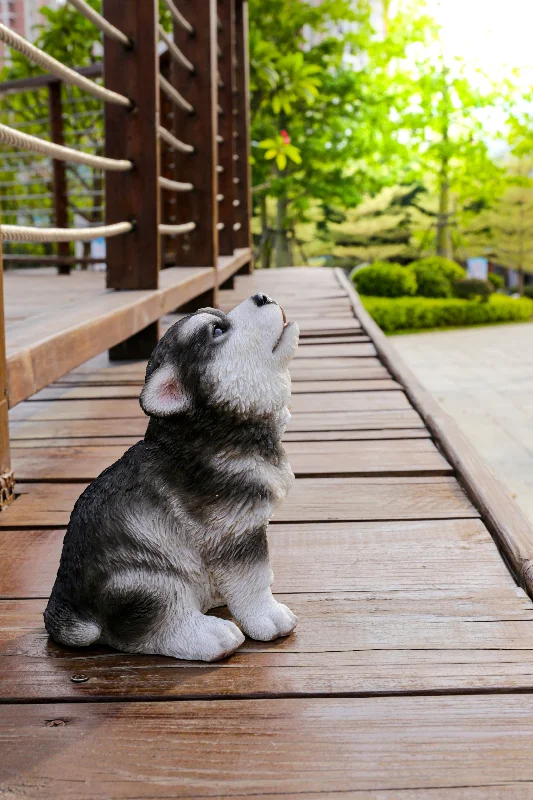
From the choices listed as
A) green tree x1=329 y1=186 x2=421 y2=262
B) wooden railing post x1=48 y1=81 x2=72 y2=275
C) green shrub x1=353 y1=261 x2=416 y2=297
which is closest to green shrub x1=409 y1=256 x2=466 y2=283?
green shrub x1=353 y1=261 x2=416 y2=297

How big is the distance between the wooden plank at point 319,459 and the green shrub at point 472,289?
1206 cm

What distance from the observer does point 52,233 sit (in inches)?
83.3

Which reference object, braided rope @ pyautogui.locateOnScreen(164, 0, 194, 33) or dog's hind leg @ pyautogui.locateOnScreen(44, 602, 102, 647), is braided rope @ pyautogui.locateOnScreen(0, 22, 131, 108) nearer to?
braided rope @ pyautogui.locateOnScreen(164, 0, 194, 33)

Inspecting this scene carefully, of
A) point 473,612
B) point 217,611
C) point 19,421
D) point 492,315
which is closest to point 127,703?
point 217,611

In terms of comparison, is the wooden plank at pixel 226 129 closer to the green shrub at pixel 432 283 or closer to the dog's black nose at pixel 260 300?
the dog's black nose at pixel 260 300

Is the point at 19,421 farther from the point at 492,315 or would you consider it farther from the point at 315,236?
the point at 315,236

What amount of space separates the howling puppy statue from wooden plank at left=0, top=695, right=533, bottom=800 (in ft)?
0.41

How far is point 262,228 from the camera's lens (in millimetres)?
14961

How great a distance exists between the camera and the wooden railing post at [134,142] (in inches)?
111

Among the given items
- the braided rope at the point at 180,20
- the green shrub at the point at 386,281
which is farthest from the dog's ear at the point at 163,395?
the green shrub at the point at 386,281

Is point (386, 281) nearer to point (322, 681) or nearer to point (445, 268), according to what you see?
point (445, 268)

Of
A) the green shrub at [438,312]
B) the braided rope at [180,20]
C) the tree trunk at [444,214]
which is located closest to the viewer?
the braided rope at [180,20]

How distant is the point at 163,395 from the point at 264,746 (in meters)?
0.42

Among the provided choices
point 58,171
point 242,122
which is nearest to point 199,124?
point 58,171
